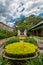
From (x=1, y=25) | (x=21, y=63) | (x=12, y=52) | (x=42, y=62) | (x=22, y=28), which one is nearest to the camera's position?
(x=42, y=62)

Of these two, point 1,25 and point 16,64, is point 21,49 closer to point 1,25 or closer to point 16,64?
point 16,64

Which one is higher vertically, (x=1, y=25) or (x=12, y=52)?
(x=1, y=25)

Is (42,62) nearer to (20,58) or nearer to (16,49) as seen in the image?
(20,58)

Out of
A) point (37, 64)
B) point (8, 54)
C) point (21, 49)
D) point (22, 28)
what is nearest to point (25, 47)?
point (21, 49)

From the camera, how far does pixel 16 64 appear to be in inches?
441

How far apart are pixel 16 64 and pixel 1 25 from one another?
120ft

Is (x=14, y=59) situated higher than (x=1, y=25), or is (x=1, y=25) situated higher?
(x=1, y=25)

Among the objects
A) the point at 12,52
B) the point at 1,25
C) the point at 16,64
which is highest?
the point at 1,25

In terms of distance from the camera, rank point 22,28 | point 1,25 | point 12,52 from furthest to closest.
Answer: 1. point 22,28
2. point 1,25
3. point 12,52

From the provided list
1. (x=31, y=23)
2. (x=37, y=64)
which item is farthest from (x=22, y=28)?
(x=37, y=64)

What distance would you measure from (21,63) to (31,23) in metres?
59.3

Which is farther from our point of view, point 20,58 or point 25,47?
point 25,47

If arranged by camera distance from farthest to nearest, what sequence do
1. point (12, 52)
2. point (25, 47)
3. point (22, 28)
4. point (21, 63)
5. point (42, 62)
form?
point (22, 28) < point (25, 47) < point (12, 52) < point (21, 63) < point (42, 62)

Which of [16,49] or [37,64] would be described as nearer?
[37,64]
